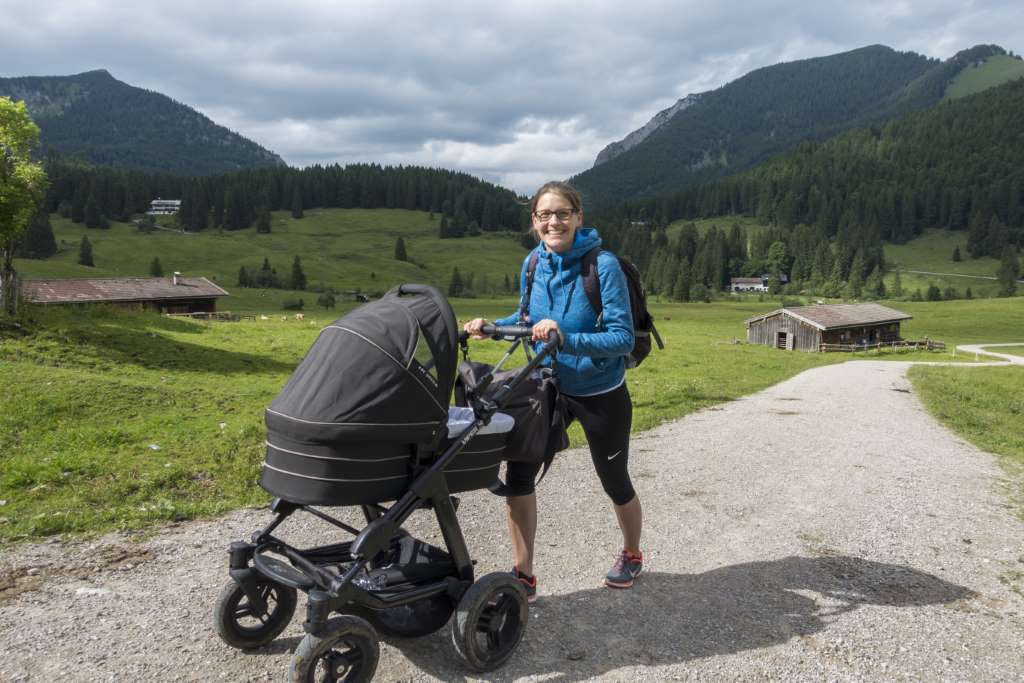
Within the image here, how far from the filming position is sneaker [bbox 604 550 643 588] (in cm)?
497

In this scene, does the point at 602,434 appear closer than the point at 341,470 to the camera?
No

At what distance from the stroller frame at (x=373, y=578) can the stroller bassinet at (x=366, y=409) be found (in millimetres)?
170

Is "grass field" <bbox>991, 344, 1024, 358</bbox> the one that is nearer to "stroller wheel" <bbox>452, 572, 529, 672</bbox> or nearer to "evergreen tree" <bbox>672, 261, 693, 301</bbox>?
"stroller wheel" <bbox>452, 572, 529, 672</bbox>

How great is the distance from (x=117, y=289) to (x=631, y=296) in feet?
191

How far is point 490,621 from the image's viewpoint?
3.93 metres

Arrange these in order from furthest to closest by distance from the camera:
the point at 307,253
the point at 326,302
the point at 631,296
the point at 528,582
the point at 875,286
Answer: the point at 307,253 < the point at 875,286 < the point at 326,302 < the point at 528,582 < the point at 631,296

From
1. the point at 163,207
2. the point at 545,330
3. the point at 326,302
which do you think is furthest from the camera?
the point at 163,207

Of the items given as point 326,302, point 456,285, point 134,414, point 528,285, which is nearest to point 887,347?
point 134,414

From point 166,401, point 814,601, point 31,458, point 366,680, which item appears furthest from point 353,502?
point 166,401

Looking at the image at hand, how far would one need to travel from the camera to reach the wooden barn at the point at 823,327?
5784cm

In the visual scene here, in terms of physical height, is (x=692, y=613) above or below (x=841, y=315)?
below

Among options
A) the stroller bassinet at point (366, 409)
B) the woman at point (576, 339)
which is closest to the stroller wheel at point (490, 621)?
the woman at point (576, 339)

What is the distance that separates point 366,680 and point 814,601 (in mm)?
3481

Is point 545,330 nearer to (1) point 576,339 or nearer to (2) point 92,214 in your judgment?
(1) point 576,339
